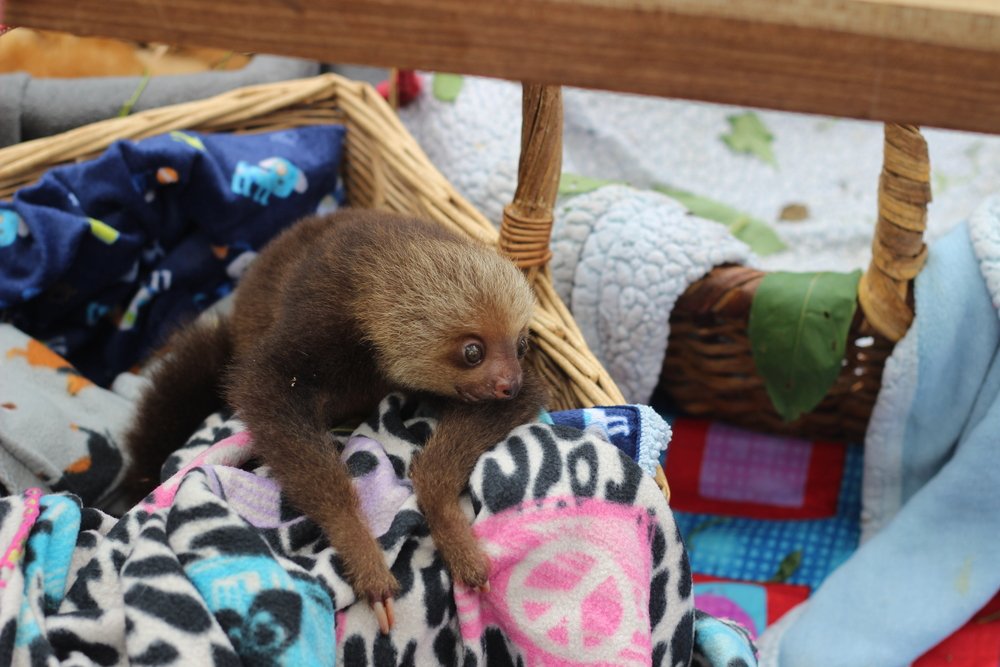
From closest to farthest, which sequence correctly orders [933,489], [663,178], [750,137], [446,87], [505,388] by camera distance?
[505,388] → [933,489] → [446,87] → [663,178] → [750,137]

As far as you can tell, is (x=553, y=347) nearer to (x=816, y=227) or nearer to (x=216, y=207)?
(x=216, y=207)

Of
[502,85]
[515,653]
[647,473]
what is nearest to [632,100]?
[502,85]

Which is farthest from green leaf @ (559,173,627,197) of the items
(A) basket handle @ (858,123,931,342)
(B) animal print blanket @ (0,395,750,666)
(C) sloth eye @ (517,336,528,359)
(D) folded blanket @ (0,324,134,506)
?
(D) folded blanket @ (0,324,134,506)

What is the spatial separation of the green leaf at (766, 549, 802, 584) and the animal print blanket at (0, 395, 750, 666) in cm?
67

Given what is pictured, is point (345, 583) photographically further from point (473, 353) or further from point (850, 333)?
point (850, 333)

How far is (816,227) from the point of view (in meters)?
2.14

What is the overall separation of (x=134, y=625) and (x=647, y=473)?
0.56m

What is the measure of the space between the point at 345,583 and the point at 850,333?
3.13 ft

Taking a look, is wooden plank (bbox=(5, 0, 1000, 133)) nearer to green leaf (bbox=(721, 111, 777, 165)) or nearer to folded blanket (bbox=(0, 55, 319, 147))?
folded blanket (bbox=(0, 55, 319, 147))

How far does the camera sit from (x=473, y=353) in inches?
45.1

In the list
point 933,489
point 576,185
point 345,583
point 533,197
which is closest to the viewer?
point 345,583

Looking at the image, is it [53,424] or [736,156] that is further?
[736,156]

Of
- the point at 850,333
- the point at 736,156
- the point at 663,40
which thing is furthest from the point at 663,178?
the point at 663,40

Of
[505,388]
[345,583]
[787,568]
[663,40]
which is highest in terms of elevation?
[663,40]
